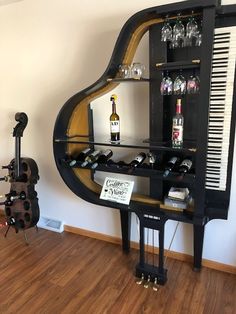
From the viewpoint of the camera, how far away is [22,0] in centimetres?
250

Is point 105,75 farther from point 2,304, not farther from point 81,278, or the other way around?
point 2,304

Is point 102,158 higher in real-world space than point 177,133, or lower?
lower

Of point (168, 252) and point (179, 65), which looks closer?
point (179, 65)

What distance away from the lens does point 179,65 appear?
1.62 metres

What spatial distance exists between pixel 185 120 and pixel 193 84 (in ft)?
0.96

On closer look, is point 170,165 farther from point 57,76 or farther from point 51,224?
point 51,224

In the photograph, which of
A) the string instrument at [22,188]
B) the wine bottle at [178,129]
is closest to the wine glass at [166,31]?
the wine bottle at [178,129]

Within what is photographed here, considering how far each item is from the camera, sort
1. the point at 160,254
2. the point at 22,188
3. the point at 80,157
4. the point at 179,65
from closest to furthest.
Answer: the point at 179,65, the point at 160,254, the point at 80,157, the point at 22,188

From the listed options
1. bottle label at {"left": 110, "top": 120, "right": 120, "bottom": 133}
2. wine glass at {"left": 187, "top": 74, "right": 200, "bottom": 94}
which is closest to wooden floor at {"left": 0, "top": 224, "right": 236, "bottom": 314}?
bottle label at {"left": 110, "top": 120, "right": 120, "bottom": 133}

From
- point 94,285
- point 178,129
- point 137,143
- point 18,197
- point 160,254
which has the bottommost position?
point 94,285

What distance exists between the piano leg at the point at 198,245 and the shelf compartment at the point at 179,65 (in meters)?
1.16

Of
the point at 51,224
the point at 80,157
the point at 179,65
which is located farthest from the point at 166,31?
the point at 51,224

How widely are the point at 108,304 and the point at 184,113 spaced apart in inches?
58.3

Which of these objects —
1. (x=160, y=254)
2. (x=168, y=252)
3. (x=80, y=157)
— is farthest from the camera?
(x=168, y=252)
